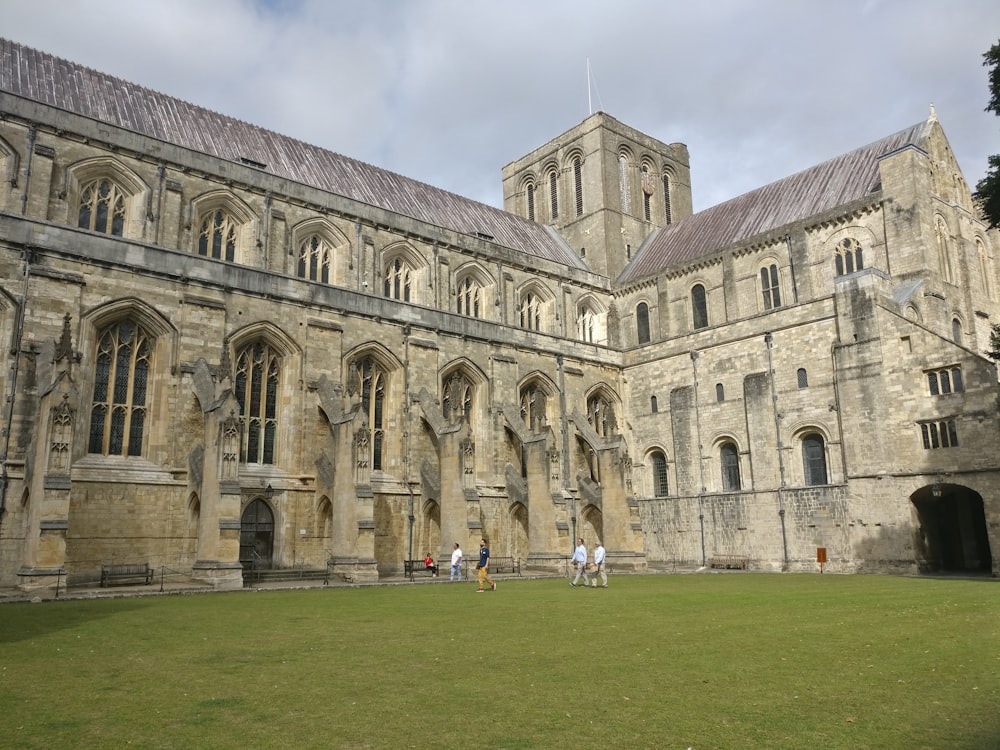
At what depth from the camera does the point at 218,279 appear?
25.9 meters

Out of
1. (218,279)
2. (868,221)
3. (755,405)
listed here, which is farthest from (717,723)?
(868,221)

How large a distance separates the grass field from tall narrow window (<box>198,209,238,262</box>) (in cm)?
1731

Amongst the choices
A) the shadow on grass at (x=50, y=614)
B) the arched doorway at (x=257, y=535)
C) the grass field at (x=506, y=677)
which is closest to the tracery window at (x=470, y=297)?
the arched doorway at (x=257, y=535)

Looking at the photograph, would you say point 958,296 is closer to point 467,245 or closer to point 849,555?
point 849,555

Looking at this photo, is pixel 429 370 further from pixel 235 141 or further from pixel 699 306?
pixel 699 306

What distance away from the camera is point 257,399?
26.7 meters

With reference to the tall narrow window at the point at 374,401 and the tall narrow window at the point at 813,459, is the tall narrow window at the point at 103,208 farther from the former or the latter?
the tall narrow window at the point at 813,459

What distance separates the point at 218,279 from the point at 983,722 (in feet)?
79.6

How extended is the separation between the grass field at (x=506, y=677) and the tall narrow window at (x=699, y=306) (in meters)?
24.9

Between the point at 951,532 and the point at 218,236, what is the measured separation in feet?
99.8

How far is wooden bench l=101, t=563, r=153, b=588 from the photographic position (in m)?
20.5

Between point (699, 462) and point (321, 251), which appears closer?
point (321, 251)

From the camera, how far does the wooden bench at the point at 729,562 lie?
31.9 m

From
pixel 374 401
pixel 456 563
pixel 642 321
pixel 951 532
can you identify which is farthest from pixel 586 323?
pixel 456 563
